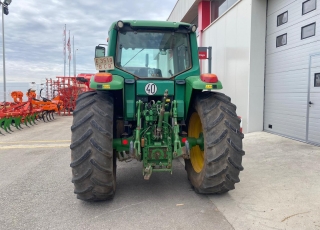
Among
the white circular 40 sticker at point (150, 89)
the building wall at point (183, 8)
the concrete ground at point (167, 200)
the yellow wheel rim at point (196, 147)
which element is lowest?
the concrete ground at point (167, 200)

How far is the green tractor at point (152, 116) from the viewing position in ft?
11.1

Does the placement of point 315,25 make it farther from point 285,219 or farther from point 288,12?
point 285,219

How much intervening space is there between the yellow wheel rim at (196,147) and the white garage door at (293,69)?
363 cm

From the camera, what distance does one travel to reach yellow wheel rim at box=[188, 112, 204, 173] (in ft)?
14.0

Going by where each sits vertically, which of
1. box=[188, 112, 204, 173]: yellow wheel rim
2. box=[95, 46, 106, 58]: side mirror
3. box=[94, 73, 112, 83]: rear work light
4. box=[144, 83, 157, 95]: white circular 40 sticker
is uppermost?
box=[95, 46, 106, 58]: side mirror

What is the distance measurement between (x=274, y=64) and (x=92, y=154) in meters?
6.67

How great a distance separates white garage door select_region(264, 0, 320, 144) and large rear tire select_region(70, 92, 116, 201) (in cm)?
524

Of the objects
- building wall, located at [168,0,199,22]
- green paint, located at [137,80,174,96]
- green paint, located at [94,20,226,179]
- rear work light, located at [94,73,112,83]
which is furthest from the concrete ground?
building wall, located at [168,0,199,22]

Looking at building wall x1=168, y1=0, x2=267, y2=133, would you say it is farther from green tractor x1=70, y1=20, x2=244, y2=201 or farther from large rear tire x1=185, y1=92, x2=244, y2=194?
large rear tire x1=185, y1=92, x2=244, y2=194

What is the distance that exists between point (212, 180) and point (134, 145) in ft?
3.60

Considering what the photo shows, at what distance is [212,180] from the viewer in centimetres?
352

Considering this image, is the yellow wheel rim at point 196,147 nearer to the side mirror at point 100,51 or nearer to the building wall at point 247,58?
the side mirror at point 100,51

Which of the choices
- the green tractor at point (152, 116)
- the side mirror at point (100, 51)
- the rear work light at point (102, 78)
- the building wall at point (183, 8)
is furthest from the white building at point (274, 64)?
the rear work light at point (102, 78)

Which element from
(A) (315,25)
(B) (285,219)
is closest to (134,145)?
(B) (285,219)
